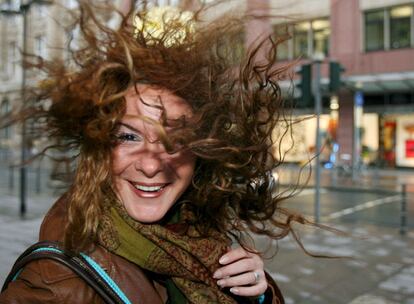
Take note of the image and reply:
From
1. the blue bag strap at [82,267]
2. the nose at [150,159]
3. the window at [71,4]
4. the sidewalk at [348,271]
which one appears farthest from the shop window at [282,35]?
the sidewalk at [348,271]

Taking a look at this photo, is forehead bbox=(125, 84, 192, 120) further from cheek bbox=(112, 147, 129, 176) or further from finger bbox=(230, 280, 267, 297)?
finger bbox=(230, 280, 267, 297)

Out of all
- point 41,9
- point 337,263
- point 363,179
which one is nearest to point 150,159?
point 41,9

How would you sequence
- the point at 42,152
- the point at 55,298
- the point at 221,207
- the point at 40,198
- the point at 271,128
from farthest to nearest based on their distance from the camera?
the point at 40,198
the point at 221,207
the point at 271,128
the point at 42,152
the point at 55,298

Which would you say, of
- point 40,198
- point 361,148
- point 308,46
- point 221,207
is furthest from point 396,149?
point 221,207

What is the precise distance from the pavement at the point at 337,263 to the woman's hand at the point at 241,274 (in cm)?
168

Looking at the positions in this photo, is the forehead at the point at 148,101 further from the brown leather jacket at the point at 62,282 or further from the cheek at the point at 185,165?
the brown leather jacket at the point at 62,282

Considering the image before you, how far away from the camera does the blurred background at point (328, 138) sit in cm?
188

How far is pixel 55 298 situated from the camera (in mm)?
1194

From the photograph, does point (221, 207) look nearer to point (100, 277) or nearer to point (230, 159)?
point (230, 159)

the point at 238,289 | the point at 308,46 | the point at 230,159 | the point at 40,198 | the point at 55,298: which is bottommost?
the point at 40,198

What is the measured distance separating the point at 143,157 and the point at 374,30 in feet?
80.7

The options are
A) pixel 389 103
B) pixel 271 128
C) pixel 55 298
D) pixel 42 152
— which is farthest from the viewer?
pixel 389 103

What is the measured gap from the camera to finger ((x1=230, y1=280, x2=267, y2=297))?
164cm

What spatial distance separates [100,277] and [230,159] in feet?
2.16
